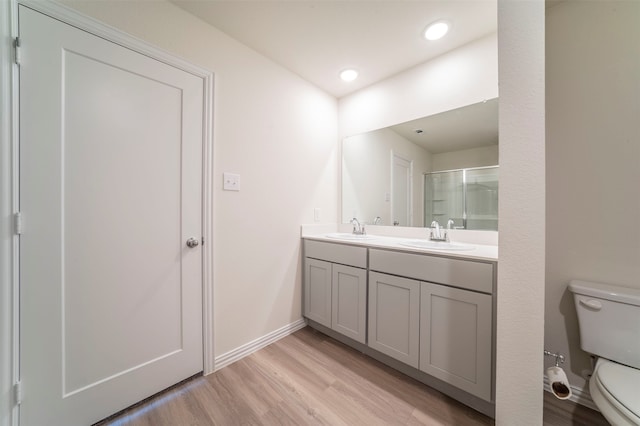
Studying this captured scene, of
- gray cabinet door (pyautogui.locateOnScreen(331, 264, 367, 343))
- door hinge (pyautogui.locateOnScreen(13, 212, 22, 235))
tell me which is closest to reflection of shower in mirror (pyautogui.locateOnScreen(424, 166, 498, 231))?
gray cabinet door (pyautogui.locateOnScreen(331, 264, 367, 343))

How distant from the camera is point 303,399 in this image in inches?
52.4

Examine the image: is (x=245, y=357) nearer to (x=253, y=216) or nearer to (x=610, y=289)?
(x=253, y=216)

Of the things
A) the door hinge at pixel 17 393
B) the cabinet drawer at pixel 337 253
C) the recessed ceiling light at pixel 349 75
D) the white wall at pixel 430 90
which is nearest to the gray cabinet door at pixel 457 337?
the cabinet drawer at pixel 337 253

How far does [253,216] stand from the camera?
1797 mm

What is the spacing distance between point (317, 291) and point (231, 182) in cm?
116

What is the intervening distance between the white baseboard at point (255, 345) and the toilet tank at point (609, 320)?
1862 mm

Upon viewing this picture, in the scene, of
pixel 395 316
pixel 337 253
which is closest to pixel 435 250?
pixel 395 316

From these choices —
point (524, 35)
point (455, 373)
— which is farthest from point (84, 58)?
point (455, 373)

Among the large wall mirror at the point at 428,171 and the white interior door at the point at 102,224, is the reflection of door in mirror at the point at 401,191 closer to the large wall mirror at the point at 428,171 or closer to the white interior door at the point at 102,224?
the large wall mirror at the point at 428,171

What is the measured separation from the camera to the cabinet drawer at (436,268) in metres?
1.18

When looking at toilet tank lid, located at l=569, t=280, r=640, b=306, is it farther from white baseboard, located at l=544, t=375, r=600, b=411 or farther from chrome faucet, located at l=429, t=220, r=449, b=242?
chrome faucet, located at l=429, t=220, r=449, b=242

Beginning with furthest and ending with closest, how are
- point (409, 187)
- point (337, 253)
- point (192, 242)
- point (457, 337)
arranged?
point (409, 187)
point (337, 253)
point (192, 242)
point (457, 337)

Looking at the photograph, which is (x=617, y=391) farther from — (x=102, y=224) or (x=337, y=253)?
(x=102, y=224)

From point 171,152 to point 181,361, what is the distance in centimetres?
130
